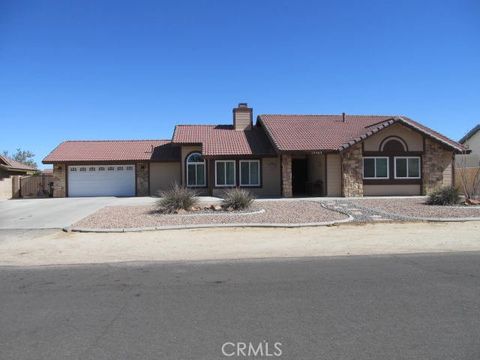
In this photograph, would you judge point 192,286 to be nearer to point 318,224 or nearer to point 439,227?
point 318,224

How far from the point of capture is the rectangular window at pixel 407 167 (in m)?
24.5

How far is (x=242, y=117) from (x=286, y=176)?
7484 mm

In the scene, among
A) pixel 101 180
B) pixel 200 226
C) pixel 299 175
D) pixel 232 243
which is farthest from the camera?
pixel 101 180

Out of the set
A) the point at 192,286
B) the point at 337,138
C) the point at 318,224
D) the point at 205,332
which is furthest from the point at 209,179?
the point at 205,332

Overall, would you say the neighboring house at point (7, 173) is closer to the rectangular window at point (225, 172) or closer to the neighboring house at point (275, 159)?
the neighboring house at point (275, 159)

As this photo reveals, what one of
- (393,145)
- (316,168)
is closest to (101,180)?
(316,168)

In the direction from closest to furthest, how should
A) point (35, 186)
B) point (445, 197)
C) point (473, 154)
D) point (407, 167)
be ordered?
point (445, 197) → point (407, 167) → point (35, 186) → point (473, 154)

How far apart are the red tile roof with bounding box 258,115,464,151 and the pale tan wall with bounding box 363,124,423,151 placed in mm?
431

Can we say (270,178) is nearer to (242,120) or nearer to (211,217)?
(242,120)

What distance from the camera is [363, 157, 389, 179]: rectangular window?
24.2m

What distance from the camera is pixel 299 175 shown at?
28.4 metres

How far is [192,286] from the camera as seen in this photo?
23.0 ft

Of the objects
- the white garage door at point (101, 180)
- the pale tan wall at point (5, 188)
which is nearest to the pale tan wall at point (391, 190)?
the white garage door at point (101, 180)

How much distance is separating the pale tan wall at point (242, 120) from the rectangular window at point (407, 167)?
10.2 m
